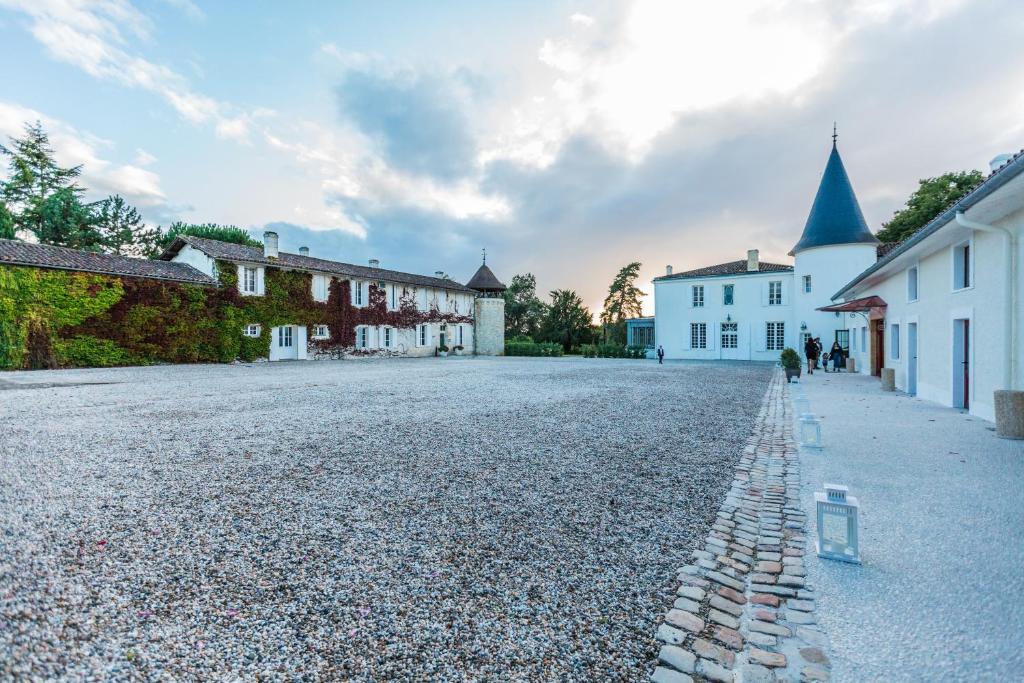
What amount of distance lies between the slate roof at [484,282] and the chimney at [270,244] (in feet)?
54.9

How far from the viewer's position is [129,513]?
3.53 m

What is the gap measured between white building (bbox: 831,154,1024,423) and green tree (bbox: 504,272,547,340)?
36.1 m

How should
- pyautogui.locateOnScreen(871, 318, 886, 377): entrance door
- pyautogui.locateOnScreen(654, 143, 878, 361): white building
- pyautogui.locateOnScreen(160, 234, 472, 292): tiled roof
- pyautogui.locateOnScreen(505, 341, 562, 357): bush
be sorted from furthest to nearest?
pyautogui.locateOnScreen(505, 341, 562, 357): bush
pyautogui.locateOnScreen(654, 143, 878, 361): white building
pyautogui.locateOnScreen(160, 234, 472, 292): tiled roof
pyautogui.locateOnScreen(871, 318, 886, 377): entrance door

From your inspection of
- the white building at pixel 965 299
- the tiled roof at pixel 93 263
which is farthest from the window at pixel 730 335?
the tiled roof at pixel 93 263

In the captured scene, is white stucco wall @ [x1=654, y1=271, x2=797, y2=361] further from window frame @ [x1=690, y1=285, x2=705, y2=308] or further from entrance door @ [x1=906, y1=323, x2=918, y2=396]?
entrance door @ [x1=906, y1=323, x2=918, y2=396]

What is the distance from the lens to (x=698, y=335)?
31156mm

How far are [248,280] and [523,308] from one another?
2978cm

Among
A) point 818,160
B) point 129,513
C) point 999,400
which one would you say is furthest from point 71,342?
point 818,160

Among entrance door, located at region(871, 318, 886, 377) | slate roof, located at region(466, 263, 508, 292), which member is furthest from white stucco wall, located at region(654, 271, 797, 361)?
slate roof, located at region(466, 263, 508, 292)

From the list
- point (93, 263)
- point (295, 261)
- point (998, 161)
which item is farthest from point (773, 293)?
point (93, 263)

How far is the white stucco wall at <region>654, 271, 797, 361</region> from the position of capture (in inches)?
1109

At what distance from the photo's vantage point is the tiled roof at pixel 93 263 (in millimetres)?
17750

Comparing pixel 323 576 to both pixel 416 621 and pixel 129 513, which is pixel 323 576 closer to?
pixel 416 621

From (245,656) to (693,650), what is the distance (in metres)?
1.97
